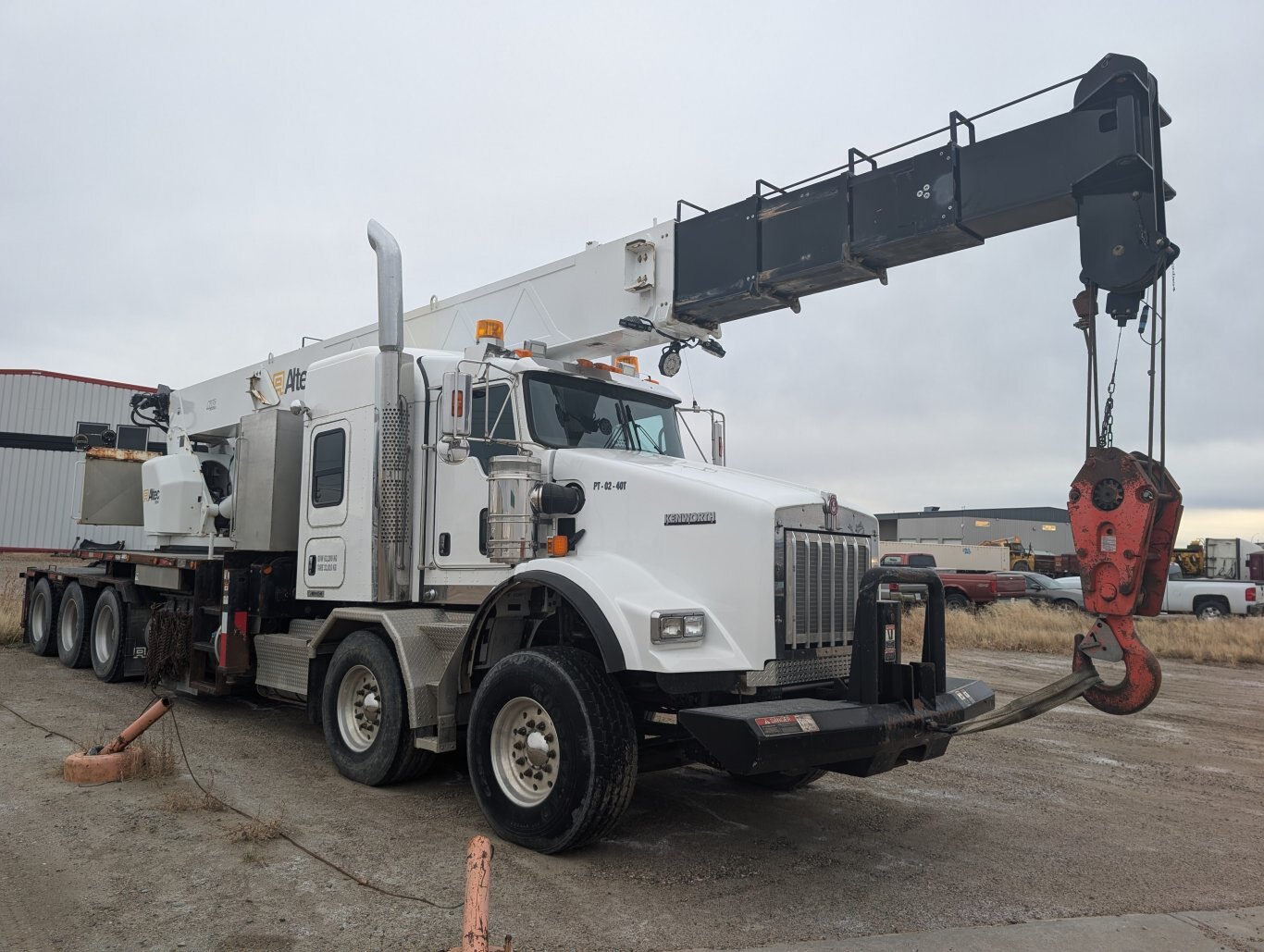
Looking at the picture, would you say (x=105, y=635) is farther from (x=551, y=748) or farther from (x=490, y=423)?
(x=551, y=748)

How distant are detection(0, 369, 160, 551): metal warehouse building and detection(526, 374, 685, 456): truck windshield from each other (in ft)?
77.3

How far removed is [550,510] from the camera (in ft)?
18.9

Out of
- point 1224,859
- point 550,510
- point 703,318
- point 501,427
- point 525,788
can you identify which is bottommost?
point 1224,859

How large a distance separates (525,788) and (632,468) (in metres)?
1.95

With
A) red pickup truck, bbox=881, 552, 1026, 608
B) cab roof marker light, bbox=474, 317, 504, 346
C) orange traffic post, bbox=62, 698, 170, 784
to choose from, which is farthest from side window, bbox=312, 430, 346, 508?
red pickup truck, bbox=881, 552, 1026, 608

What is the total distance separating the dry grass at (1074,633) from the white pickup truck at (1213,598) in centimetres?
154

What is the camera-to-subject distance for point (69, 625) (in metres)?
12.1

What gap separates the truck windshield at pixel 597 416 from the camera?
20.9 ft

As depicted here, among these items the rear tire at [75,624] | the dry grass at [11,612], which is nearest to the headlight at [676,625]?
the rear tire at [75,624]

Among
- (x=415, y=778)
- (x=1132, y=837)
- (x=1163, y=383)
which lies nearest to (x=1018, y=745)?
(x=1132, y=837)

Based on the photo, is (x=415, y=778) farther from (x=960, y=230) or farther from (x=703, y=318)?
(x=960, y=230)

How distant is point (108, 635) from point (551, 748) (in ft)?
26.9

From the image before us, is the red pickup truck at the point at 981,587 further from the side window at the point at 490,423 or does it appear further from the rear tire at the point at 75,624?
the side window at the point at 490,423

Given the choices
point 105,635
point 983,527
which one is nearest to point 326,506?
point 105,635
